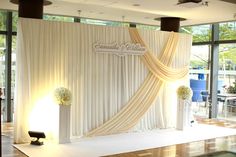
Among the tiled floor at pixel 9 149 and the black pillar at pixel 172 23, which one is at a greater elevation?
the black pillar at pixel 172 23

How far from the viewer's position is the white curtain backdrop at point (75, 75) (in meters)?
6.75

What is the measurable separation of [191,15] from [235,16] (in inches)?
41.3

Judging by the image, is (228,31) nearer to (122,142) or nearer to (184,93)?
(184,93)

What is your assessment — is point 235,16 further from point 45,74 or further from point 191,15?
point 45,74

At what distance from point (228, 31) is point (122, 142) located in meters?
5.58

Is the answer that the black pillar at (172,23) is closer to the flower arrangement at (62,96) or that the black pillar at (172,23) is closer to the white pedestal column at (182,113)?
the white pedestal column at (182,113)

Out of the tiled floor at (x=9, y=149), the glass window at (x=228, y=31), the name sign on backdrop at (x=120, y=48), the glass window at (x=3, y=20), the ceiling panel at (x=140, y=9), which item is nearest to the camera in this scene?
the tiled floor at (x=9, y=149)

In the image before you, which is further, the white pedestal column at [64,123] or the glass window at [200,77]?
the glass window at [200,77]

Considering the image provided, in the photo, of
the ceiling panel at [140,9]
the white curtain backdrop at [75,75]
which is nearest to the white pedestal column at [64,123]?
the white curtain backdrop at [75,75]

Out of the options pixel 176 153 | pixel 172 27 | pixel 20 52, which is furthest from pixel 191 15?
pixel 20 52

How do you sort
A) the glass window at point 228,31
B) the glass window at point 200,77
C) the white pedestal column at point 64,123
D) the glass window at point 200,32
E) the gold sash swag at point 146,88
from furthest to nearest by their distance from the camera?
the glass window at point 200,32, the glass window at point 200,77, the glass window at point 228,31, the gold sash swag at point 146,88, the white pedestal column at point 64,123

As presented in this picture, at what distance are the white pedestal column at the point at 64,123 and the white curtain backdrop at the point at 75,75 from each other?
254mm

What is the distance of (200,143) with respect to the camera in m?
7.20

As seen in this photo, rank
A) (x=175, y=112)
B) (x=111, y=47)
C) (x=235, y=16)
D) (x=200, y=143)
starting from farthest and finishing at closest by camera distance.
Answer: (x=175, y=112) < (x=235, y=16) < (x=111, y=47) < (x=200, y=143)
